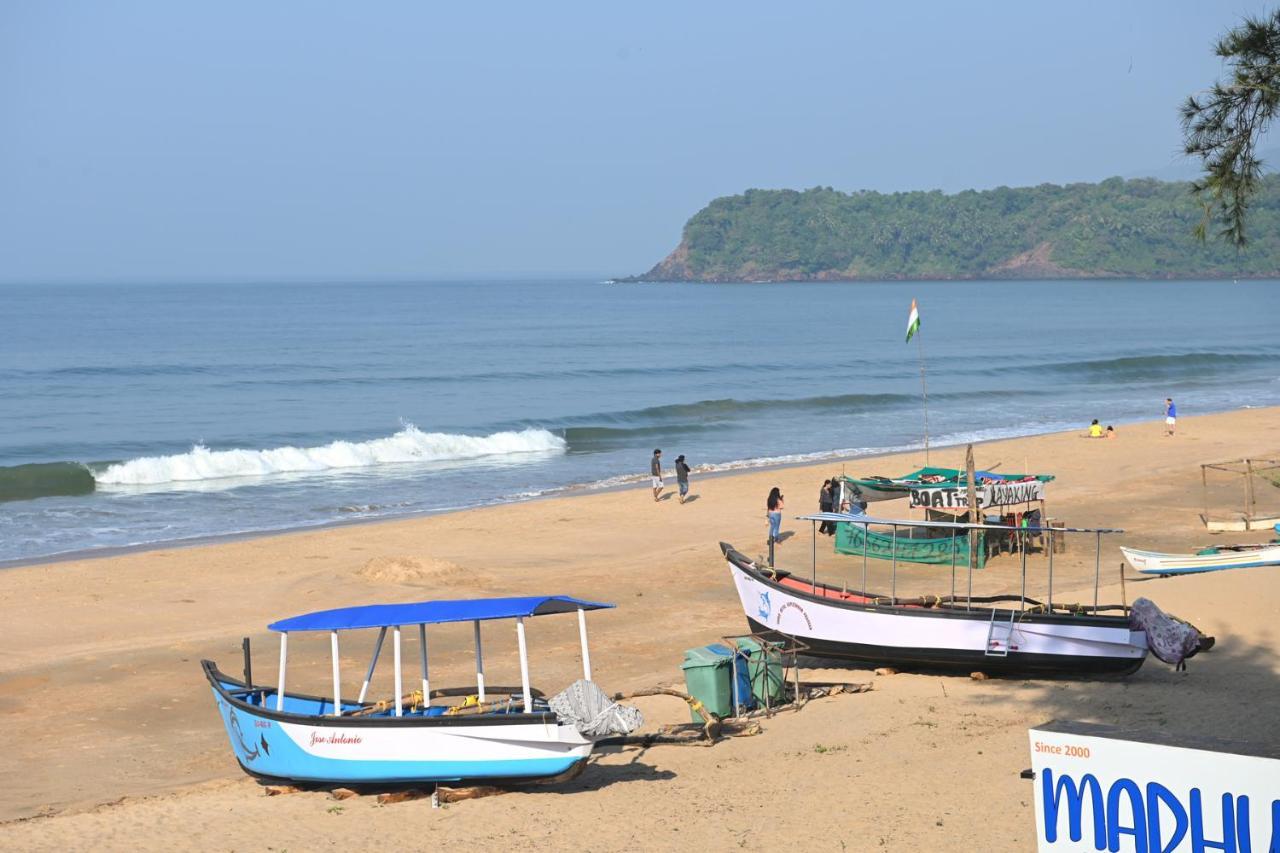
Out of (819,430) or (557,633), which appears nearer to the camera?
(557,633)

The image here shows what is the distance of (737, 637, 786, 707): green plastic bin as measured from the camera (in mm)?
14781

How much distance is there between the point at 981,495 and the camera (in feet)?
77.1

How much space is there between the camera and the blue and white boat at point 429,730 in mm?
11633

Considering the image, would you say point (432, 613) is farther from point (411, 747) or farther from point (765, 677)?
point (765, 677)

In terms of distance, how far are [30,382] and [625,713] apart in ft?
193

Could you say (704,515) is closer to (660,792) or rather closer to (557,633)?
(557,633)

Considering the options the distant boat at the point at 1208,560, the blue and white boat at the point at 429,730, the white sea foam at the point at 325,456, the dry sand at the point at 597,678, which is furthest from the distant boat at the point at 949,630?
the white sea foam at the point at 325,456

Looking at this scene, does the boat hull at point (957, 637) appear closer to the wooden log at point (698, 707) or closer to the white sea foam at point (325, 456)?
the wooden log at point (698, 707)

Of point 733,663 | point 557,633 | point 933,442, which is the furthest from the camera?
point 933,442

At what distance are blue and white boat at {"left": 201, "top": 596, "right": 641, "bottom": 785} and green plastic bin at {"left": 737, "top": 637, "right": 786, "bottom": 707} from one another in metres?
2.95

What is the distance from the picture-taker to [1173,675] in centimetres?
1555

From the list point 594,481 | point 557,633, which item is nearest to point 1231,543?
point 557,633

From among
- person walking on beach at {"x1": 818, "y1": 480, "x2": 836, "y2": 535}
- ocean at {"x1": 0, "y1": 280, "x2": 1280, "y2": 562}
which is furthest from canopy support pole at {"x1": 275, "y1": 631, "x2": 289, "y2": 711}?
ocean at {"x1": 0, "y1": 280, "x2": 1280, "y2": 562}

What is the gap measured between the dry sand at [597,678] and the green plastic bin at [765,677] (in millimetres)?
438
